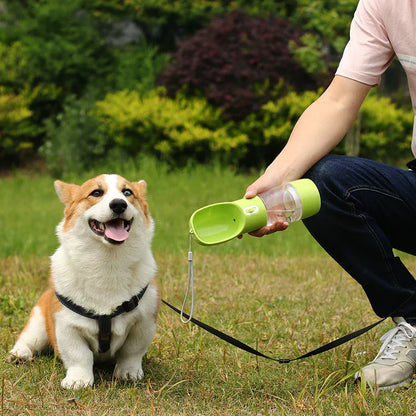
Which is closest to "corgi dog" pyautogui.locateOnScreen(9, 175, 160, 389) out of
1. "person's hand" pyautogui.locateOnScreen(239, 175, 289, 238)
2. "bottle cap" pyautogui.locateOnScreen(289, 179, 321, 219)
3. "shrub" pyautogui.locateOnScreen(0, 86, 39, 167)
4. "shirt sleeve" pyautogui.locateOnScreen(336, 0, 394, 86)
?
"person's hand" pyautogui.locateOnScreen(239, 175, 289, 238)

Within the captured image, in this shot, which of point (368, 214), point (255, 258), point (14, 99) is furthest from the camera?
point (14, 99)

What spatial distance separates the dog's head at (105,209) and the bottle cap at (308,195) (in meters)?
0.64

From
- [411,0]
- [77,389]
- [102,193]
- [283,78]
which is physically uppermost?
[411,0]

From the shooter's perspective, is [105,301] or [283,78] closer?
[105,301]

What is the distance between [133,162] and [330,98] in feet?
21.8

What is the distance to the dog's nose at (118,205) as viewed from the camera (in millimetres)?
2260

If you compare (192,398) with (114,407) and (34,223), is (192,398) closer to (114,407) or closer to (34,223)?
(114,407)

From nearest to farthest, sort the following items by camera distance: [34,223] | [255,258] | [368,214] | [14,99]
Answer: [368,214], [255,258], [34,223], [14,99]

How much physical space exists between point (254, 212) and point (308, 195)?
22cm

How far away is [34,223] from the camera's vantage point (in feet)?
20.9

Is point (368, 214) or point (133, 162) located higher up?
point (368, 214)

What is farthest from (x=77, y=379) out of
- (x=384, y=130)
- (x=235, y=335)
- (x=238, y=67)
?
(x=384, y=130)

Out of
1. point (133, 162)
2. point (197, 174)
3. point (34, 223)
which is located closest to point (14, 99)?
point (133, 162)

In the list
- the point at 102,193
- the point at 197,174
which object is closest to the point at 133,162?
the point at 197,174
